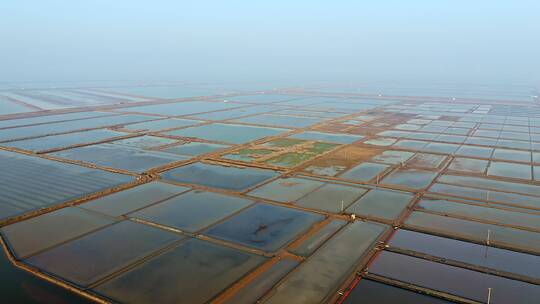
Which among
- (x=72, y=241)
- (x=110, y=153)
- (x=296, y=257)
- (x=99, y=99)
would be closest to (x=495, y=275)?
(x=296, y=257)

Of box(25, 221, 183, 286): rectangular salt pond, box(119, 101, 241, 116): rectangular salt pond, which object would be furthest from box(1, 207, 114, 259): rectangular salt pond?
box(119, 101, 241, 116): rectangular salt pond

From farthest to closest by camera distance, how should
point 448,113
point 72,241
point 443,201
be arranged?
point 448,113, point 443,201, point 72,241

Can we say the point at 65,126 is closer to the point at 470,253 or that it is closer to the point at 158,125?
the point at 158,125

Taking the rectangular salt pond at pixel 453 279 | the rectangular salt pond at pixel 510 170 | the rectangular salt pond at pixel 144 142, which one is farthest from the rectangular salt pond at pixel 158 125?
the rectangular salt pond at pixel 453 279

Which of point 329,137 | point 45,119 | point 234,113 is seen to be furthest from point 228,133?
point 45,119

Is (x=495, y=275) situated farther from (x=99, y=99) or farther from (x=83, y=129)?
(x=99, y=99)

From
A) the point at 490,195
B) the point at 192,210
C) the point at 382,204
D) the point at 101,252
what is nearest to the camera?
the point at 101,252
